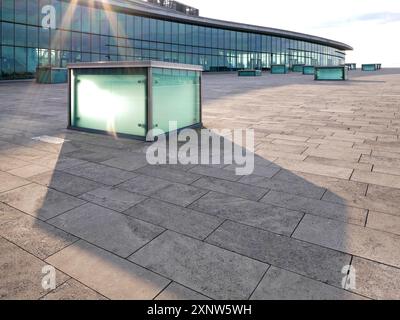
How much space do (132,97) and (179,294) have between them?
6.34 meters

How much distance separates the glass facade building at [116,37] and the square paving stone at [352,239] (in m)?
36.2

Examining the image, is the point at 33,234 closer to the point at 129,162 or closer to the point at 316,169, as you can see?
the point at 129,162

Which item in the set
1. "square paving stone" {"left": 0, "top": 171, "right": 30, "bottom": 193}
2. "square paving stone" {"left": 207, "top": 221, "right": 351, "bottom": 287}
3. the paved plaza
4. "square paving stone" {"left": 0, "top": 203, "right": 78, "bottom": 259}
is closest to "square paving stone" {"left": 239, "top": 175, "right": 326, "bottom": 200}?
the paved plaza

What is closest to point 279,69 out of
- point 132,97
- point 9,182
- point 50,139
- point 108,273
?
point 132,97

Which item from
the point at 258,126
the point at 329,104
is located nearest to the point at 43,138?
the point at 258,126

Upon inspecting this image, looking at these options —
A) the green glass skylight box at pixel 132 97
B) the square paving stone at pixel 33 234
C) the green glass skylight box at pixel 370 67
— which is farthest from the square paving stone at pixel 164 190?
the green glass skylight box at pixel 370 67

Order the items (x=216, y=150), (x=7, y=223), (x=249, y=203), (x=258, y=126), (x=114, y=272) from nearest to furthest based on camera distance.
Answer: (x=114, y=272) → (x=7, y=223) → (x=249, y=203) → (x=216, y=150) → (x=258, y=126)

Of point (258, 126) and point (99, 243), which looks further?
point (258, 126)

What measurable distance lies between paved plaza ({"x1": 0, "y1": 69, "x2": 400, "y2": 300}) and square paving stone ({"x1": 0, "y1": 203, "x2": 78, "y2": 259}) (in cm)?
1

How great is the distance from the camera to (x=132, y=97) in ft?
27.2

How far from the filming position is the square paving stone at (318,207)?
13.4 feet

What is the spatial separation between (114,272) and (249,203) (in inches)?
82.9
